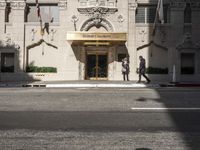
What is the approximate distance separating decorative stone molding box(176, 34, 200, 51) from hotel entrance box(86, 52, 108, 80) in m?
6.46

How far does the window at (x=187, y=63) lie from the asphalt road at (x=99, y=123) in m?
24.1

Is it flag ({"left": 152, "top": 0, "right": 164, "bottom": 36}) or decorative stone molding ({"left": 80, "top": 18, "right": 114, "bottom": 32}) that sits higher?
flag ({"left": 152, "top": 0, "right": 164, "bottom": 36})

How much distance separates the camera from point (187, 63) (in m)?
41.8

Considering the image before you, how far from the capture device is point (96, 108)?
1460 centimetres

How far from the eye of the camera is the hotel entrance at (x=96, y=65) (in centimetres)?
4209

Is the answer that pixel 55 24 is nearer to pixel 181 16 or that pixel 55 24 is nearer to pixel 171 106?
pixel 181 16

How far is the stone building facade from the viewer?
41.3 metres

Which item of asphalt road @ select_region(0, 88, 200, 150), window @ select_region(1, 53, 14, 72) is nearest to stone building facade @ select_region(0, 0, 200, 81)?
window @ select_region(1, 53, 14, 72)

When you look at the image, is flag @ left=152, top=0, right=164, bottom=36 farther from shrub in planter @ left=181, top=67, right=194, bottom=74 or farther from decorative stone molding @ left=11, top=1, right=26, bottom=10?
decorative stone molding @ left=11, top=1, right=26, bottom=10

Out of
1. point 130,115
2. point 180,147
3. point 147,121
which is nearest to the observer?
point 180,147

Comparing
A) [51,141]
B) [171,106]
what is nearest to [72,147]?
[51,141]

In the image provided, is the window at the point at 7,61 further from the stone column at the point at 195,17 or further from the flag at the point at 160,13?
the stone column at the point at 195,17

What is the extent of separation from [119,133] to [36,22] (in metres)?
32.4

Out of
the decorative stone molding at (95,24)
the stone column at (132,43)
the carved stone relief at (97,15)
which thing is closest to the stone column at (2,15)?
the carved stone relief at (97,15)
